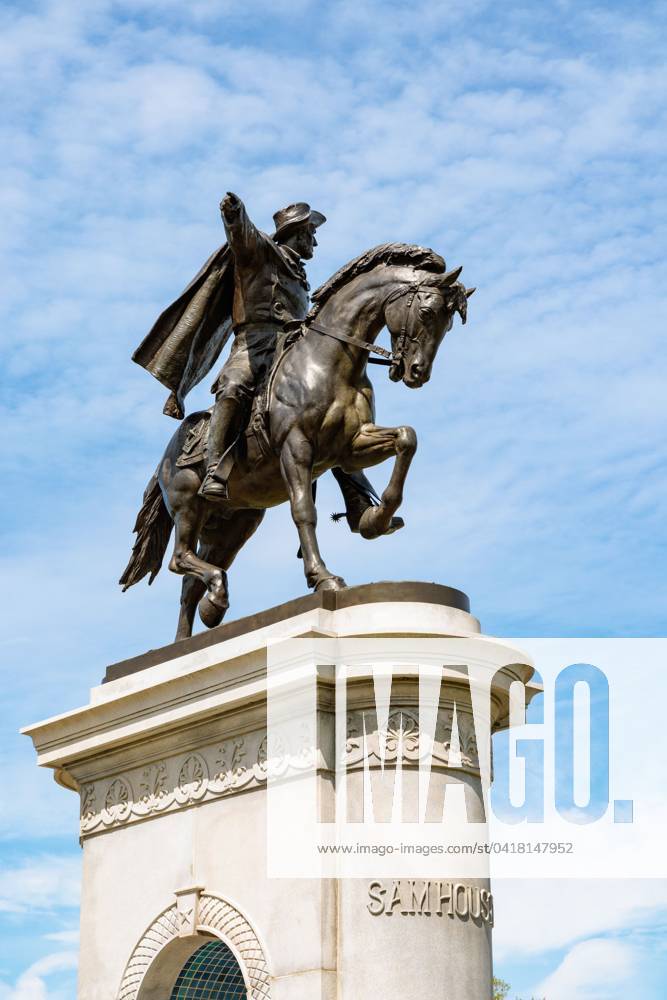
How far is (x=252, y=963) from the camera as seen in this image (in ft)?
29.8

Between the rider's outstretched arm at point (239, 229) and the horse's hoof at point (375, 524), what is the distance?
2009 millimetres

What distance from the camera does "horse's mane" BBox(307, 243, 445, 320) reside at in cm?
1021

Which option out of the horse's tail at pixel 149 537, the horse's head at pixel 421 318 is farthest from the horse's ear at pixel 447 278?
the horse's tail at pixel 149 537

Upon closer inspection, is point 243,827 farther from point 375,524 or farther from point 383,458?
point 383,458

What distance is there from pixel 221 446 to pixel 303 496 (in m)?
0.78

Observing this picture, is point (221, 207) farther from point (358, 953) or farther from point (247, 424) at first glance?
point (358, 953)

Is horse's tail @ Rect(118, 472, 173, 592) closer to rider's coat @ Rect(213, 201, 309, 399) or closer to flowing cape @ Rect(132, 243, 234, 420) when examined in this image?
flowing cape @ Rect(132, 243, 234, 420)

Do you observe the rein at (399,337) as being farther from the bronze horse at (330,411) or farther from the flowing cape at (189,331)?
the flowing cape at (189,331)

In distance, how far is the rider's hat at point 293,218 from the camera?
38.0ft

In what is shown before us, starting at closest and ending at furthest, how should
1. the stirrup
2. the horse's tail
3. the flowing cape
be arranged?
the stirrup, the flowing cape, the horse's tail

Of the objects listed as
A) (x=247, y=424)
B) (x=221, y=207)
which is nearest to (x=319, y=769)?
(x=247, y=424)

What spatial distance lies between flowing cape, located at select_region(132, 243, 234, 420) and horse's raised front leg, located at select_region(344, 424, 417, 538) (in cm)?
160

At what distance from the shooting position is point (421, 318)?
996 cm

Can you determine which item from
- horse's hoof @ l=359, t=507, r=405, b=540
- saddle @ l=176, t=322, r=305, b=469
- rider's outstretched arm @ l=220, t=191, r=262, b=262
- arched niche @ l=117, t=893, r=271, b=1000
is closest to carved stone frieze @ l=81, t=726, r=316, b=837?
arched niche @ l=117, t=893, r=271, b=1000
